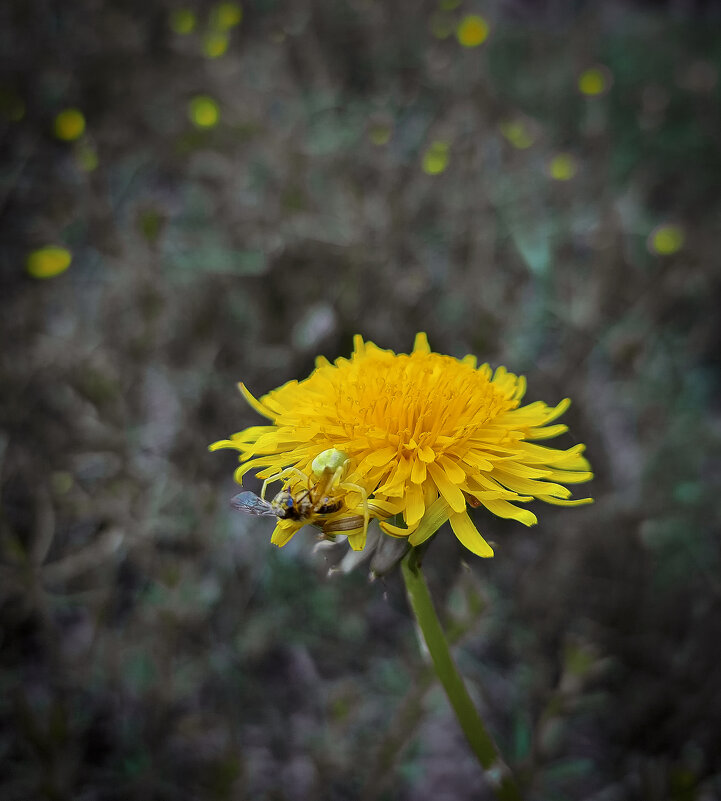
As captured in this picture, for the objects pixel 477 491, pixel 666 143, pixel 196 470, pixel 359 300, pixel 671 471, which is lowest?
pixel 477 491

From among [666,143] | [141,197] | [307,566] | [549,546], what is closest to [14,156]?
[141,197]

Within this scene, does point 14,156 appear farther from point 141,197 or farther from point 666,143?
point 666,143

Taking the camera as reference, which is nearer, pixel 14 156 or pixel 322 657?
pixel 322 657

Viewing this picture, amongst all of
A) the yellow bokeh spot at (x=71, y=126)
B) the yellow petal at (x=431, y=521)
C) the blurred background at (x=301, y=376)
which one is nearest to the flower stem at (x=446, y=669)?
the yellow petal at (x=431, y=521)

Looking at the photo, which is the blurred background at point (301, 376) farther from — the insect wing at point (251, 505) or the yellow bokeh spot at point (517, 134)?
the insect wing at point (251, 505)

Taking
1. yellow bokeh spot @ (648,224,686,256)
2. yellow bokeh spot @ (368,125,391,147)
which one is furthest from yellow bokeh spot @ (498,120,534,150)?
yellow bokeh spot @ (648,224,686,256)

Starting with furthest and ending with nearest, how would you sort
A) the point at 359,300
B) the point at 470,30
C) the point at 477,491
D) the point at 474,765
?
the point at 470,30, the point at 359,300, the point at 474,765, the point at 477,491

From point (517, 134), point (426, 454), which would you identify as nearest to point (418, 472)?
point (426, 454)
